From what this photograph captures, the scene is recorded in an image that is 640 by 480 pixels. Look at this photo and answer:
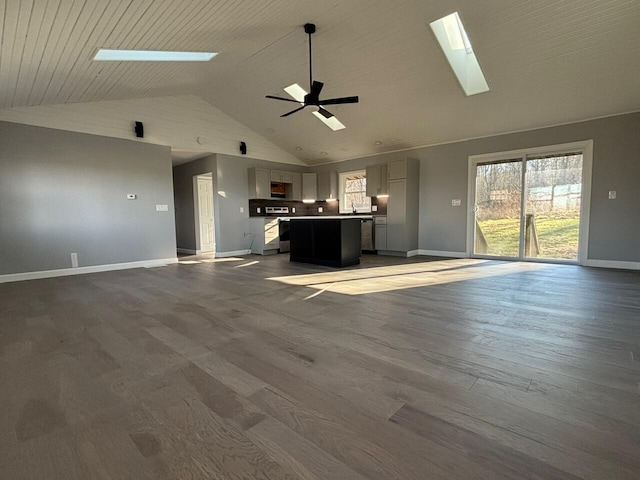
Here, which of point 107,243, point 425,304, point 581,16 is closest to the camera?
point 425,304

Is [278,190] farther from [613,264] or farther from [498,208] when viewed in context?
[613,264]

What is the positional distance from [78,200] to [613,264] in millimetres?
9334

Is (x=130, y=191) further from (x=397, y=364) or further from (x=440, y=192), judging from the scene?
(x=440, y=192)

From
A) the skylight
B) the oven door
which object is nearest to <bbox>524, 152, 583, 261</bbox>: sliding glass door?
the skylight

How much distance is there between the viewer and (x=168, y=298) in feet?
12.1

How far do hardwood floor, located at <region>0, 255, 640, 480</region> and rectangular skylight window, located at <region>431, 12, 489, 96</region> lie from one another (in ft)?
11.5

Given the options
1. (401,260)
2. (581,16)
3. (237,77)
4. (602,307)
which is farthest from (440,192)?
(237,77)

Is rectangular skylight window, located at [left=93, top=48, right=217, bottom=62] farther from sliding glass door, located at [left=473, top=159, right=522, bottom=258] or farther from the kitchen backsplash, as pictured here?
sliding glass door, located at [left=473, top=159, right=522, bottom=258]

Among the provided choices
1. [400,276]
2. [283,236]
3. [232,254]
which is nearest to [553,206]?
[400,276]

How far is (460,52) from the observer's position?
478 cm

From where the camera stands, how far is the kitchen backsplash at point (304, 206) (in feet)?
26.5

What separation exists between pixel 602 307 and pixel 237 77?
6454 millimetres

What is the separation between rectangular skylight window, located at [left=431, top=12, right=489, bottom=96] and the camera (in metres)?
4.29

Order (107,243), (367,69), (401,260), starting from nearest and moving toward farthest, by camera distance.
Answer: (367,69) < (107,243) < (401,260)
